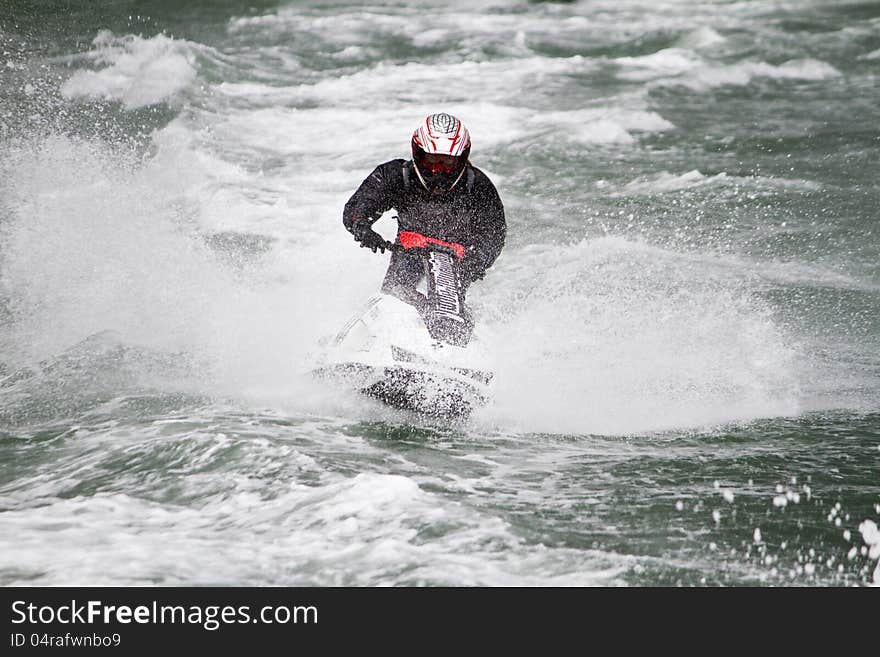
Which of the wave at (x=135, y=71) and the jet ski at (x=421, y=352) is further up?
the wave at (x=135, y=71)

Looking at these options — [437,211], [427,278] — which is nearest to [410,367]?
[427,278]

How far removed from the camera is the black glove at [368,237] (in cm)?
697

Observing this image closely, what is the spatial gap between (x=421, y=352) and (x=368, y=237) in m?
1.03

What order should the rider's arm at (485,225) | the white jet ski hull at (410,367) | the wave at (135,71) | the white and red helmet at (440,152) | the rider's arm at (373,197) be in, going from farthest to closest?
the wave at (135,71) < the rider's arm at (485,225) < the rider's arm at (373,197) < the white and red helmet at (440,152) < the white jet ski hull at (410,367)

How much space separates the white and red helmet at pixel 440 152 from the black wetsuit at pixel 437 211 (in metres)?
0.10

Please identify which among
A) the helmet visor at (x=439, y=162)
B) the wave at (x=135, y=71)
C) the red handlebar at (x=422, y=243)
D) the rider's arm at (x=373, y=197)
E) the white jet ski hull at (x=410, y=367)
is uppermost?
the wave at (x=135, y=71)

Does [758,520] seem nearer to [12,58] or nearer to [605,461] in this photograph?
[605,461]

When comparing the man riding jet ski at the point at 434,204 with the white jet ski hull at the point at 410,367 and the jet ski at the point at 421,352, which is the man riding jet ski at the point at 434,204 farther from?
the white jet ski hull at the point at 410,367

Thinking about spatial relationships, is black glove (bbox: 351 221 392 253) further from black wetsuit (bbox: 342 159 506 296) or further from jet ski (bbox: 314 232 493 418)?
jet ski (bbox: 314 232 493 418)

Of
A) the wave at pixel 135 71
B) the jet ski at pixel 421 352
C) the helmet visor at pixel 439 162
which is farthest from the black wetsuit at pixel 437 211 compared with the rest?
the wave at pixel 135 71

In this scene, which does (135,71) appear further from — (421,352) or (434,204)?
(421,352)

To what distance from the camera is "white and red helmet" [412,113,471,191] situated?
692 cm

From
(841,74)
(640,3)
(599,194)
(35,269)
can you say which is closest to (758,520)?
(35,269)

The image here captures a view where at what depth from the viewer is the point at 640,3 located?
2505cm
